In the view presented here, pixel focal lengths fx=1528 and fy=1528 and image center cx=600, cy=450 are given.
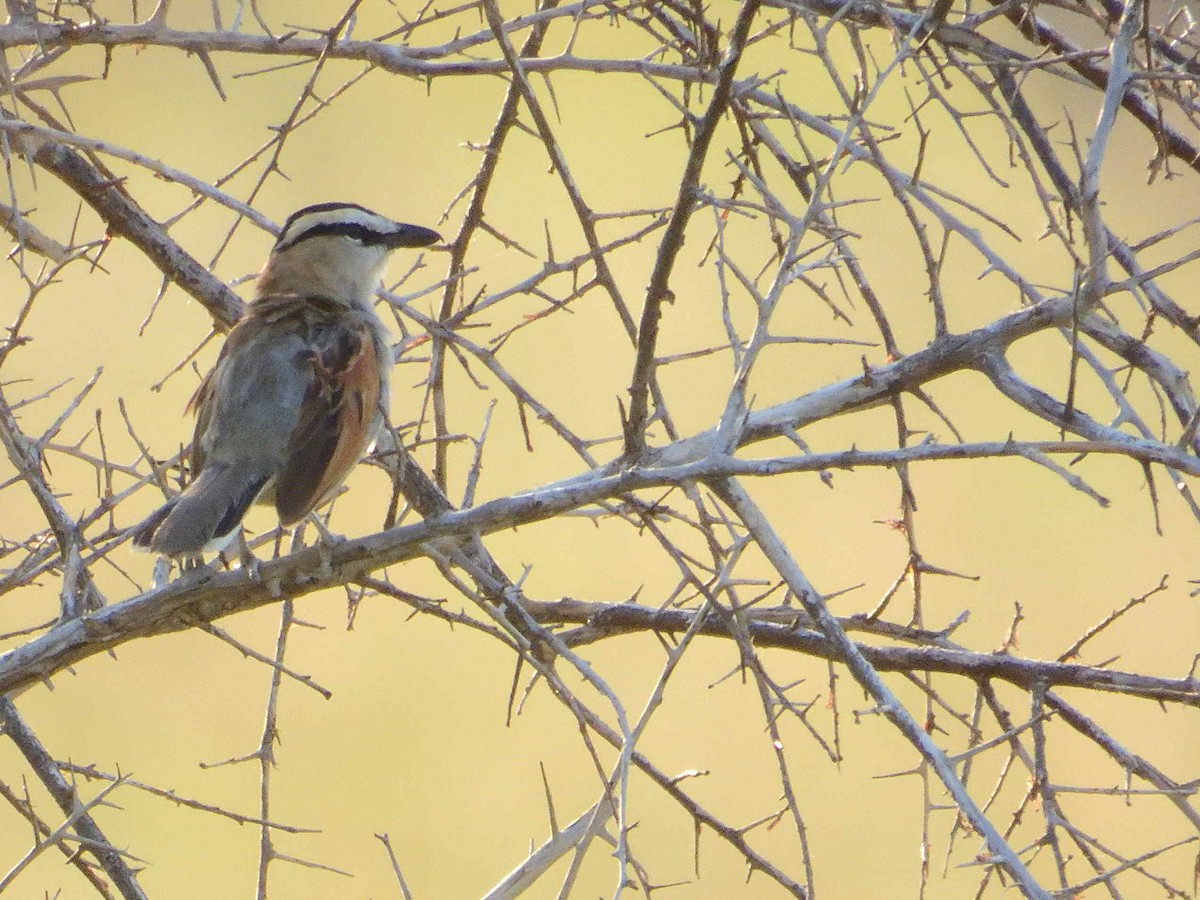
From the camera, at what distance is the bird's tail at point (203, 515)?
3084 mm

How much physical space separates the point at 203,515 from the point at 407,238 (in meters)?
1.45

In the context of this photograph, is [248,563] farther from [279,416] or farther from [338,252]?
[338,252]

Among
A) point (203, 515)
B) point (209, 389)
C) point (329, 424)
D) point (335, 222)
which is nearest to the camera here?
point (203, 515)

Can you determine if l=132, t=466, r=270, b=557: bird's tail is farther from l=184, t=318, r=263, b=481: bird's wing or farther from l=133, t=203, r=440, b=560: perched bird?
l=184, t=318, r=263, b=481: bird's wing

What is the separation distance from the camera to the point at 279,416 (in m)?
3.61

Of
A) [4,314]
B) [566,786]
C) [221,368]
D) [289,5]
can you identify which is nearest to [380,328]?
[221,368]

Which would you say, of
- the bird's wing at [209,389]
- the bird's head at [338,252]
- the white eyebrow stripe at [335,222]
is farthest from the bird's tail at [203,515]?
the white eyebrow stripe at [335,222]

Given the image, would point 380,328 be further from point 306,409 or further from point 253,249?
point 253,249

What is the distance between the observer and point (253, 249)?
10195 millimetres

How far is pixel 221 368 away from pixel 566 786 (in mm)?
5484

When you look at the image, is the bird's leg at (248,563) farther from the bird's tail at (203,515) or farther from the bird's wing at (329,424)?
the bird's wing at (329,424)

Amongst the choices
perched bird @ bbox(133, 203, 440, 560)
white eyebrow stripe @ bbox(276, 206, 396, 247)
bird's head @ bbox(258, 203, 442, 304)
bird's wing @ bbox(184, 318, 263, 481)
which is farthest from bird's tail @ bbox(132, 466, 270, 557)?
white eyebrow stripe @ bbox(276, 206, 396, 247)

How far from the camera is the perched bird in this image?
320 centimetres

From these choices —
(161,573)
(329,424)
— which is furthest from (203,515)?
(329,424)
